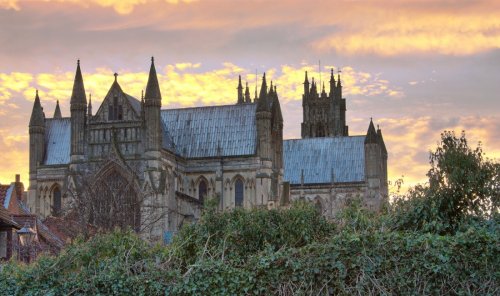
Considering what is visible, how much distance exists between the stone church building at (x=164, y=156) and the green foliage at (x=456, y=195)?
46281 millimetres

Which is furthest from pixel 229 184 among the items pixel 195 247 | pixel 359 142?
pixel 195 247

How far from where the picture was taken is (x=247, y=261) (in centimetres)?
2477

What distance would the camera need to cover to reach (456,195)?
26.6m

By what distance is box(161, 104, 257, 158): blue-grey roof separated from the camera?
87.9m

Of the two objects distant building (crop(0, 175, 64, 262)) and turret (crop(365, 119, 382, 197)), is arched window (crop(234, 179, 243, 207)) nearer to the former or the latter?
turret (crop(365, 119, 382, 197))

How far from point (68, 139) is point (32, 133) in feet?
10.9

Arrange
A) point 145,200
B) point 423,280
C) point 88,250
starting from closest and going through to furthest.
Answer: point 423,280 → point 88,250 → point 145,200

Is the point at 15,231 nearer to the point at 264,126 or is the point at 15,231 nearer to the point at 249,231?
the point at 249,231

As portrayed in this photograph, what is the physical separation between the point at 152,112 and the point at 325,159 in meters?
28.1

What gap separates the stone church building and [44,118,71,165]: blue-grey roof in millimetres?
94

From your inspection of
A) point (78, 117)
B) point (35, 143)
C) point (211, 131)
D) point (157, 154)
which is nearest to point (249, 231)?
point (157, 154)

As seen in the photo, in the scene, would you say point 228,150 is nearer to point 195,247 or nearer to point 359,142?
point 359,142

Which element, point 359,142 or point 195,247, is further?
point 359,142

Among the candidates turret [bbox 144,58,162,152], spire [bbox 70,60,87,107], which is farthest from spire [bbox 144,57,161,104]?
spire [bbox 70,60,87,107]
